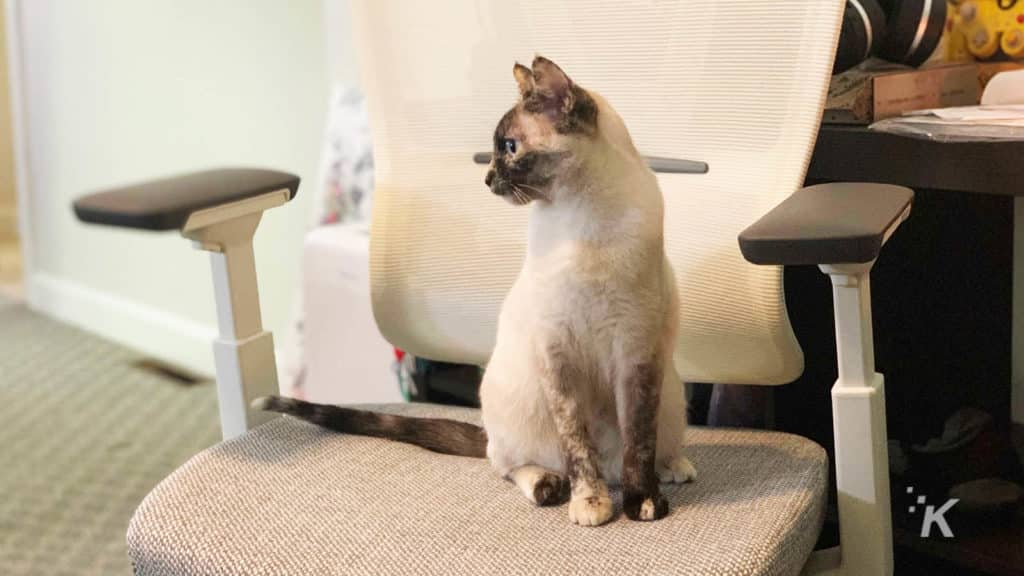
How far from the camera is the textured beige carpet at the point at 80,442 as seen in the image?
6.04 ft

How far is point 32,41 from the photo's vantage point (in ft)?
10.5

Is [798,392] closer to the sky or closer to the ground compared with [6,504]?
closer to the sky

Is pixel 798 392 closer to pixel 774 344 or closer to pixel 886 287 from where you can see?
pixel 886 287

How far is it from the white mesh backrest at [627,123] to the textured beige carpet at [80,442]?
938 millimetres

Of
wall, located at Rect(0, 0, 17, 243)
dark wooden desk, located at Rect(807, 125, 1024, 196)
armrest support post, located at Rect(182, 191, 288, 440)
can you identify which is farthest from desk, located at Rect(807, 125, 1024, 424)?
wall, located at Rect(0, 0, 17, 243)

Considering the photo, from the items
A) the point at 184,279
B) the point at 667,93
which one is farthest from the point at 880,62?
the point at 184,279

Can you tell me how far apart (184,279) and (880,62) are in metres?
1.97

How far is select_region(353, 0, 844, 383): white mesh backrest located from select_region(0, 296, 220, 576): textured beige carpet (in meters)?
0.94

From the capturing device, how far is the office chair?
2.61 ft

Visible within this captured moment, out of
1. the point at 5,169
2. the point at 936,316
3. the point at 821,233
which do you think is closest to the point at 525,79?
the point at 821,233

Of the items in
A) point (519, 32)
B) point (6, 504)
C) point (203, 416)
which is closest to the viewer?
point (519, 32)

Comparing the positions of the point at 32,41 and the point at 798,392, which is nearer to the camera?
the point at 798,392

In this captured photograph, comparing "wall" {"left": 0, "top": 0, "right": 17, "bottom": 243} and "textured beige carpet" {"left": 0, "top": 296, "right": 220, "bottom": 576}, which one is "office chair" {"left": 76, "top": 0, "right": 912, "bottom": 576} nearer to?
"textured beige carpet" {"left": 0, "top": 296, "right": 220, "bottom": 576}

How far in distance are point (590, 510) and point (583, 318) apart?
16cm
